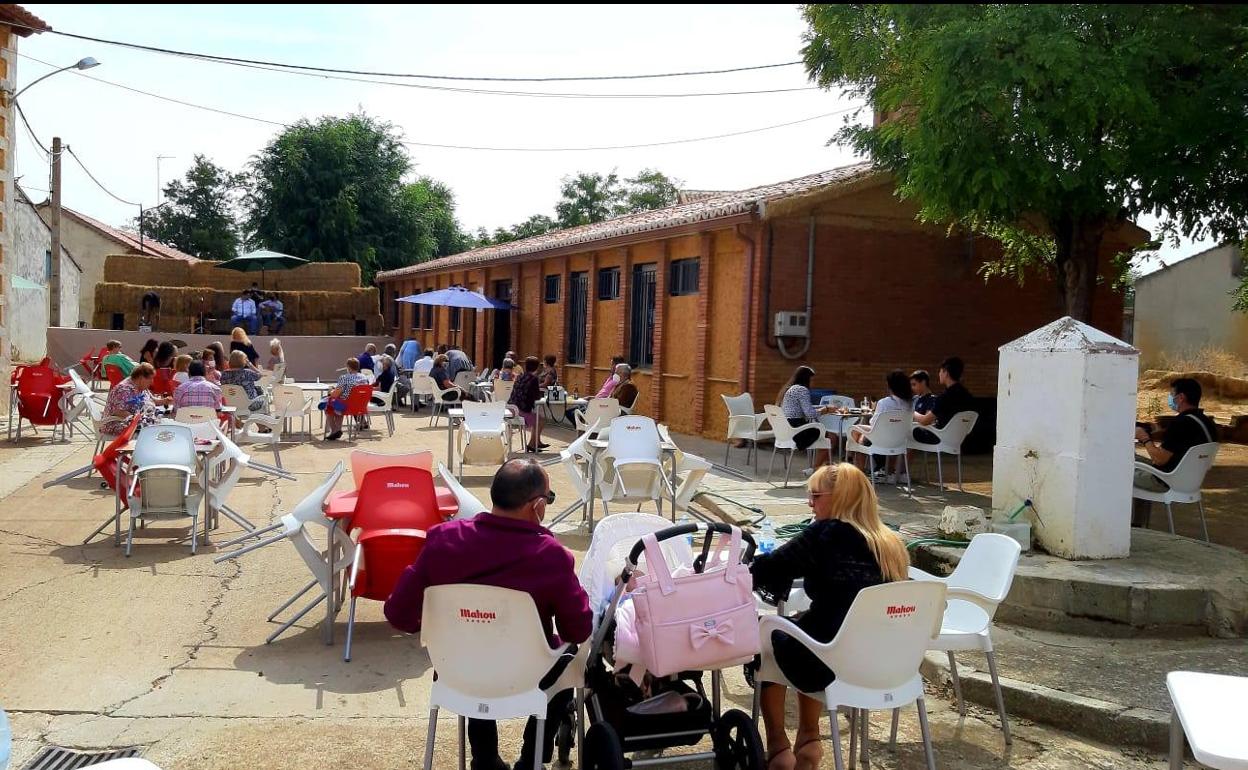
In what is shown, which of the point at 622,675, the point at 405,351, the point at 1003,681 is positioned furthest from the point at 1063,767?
the point at 405,351

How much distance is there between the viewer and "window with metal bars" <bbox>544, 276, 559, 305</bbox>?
20.7 meters

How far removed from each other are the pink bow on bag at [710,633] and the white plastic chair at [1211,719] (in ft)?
4.36

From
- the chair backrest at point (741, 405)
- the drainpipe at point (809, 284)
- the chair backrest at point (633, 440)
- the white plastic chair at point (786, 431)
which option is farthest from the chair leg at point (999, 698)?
the drainpipe at point (809, 284)

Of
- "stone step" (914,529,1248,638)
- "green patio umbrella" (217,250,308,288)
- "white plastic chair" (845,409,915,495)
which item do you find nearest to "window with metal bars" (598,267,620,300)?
"white plastic chair" (845,409,915,495)

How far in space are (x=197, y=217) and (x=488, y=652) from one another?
56.9 meters

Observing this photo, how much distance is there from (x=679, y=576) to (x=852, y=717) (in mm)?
1049

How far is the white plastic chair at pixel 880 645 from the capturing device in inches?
133

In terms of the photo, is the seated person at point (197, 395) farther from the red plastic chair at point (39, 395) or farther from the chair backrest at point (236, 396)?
the red plastic chair at point (39, 395)

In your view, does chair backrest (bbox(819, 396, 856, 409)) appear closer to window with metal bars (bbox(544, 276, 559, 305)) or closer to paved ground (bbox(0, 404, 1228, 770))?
paved ground (bbox(0, 404, 1228, 770))

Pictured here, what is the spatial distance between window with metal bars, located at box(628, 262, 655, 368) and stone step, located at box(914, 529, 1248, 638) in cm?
1089

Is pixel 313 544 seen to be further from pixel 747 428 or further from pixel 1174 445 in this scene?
pixel 747 428

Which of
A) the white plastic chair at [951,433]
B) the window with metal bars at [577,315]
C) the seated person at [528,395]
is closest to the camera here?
the white plastic chair at [951,433]

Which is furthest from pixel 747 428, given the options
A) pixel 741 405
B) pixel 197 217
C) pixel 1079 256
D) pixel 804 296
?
pixel 197 217

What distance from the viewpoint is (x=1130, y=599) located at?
5504 millimetres
